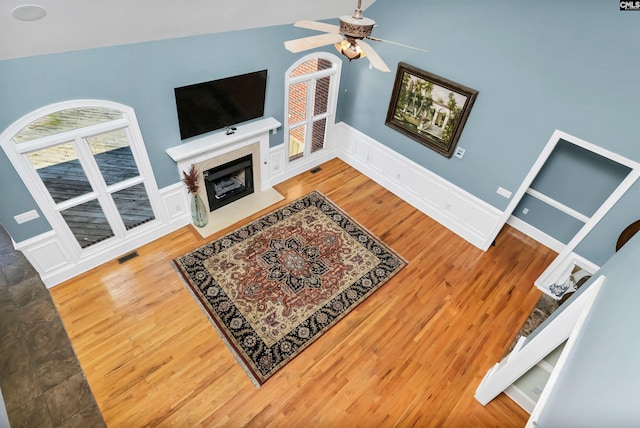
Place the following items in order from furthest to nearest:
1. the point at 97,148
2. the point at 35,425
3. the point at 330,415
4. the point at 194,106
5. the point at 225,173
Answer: the point at 97,148 < the point at 225,173 < the point at 194,106 < the point at 330,415 < the point at 35,425

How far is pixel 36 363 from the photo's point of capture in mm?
3785

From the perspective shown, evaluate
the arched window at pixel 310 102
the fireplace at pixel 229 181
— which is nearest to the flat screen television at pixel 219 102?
the arched window at pixel 310 102

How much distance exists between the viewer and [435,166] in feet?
18.8

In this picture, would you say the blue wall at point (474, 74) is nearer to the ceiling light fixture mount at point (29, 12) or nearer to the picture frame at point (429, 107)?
the picture frame at point (429, 107)

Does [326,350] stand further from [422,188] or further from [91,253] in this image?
[91,253]

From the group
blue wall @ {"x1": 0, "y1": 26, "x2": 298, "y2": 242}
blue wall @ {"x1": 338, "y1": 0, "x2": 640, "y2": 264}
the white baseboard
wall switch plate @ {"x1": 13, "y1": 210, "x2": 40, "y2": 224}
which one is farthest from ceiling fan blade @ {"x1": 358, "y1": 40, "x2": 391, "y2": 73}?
the white baseboard

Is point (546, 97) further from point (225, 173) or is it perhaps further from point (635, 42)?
point (225, 173)

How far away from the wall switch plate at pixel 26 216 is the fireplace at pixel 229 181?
2.18 metres

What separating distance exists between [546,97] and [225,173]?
15.9 ft

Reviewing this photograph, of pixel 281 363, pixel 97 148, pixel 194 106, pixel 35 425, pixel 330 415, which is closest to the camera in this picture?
pixel 35 425

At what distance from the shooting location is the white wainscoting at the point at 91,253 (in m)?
4.15

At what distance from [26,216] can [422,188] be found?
5.94 meters

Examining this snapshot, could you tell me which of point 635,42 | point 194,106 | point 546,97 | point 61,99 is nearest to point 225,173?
point 194,106

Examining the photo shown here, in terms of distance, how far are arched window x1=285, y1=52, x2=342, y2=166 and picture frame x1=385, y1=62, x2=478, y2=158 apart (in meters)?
1.27
